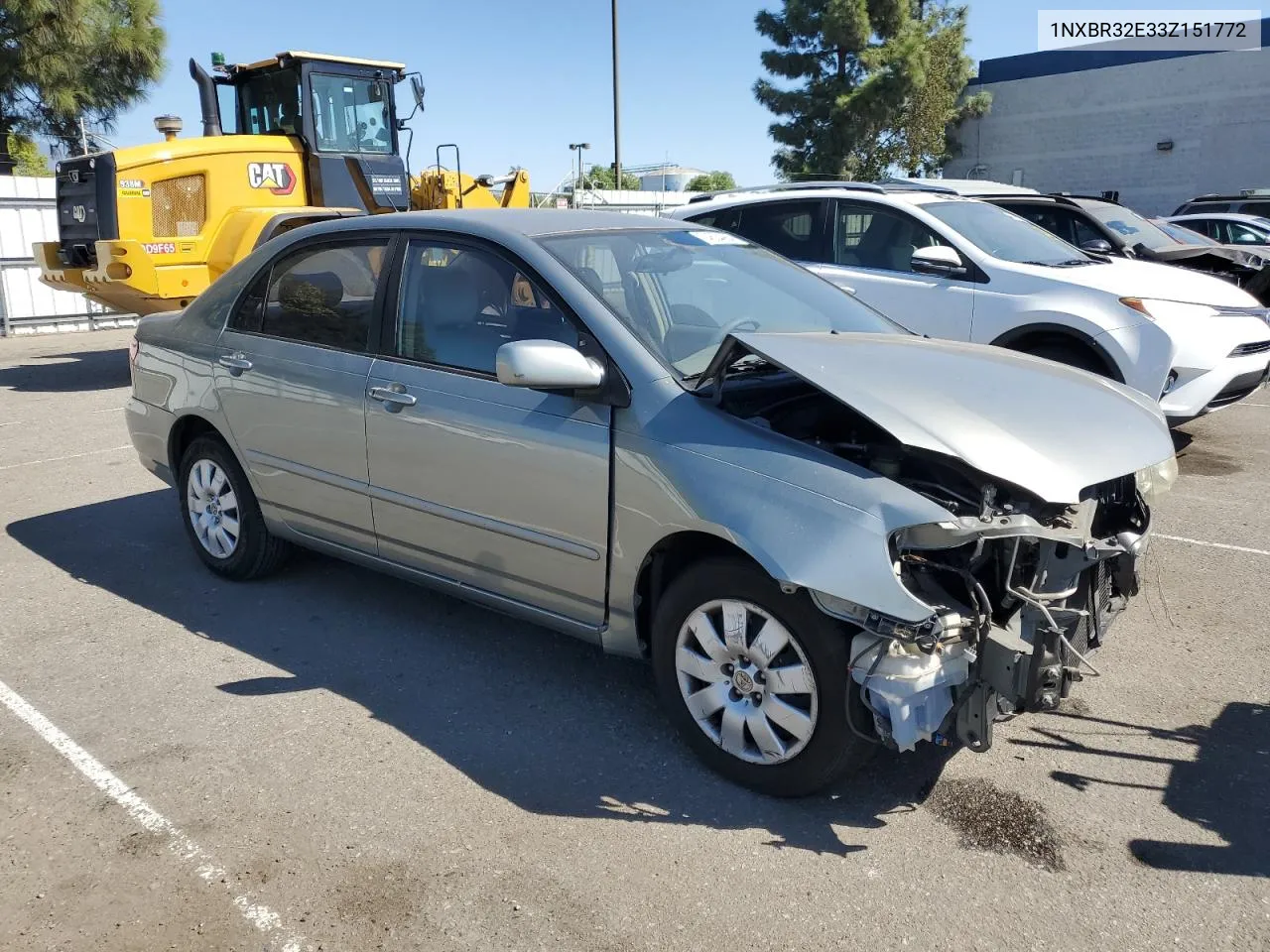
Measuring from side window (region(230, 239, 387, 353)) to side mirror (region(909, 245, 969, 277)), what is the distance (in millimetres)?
4092

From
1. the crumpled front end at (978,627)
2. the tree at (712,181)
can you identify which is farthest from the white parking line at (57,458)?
the tree at (712,181)

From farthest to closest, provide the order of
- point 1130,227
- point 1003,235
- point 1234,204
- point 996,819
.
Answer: point 1234,204
point 1130,227
point 1003,235
point 996,819

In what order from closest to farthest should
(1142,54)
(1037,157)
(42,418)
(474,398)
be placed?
(474,398), (42,418), (1142,54), (1037,157)

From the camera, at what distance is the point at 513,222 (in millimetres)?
4094

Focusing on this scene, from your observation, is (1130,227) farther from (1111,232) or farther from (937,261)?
(937,261)

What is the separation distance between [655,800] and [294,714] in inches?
58.2

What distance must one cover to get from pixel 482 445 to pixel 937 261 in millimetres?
4424

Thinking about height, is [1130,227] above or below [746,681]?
above

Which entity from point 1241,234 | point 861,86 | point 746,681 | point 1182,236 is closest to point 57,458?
point 746,681

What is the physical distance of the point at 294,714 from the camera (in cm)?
386

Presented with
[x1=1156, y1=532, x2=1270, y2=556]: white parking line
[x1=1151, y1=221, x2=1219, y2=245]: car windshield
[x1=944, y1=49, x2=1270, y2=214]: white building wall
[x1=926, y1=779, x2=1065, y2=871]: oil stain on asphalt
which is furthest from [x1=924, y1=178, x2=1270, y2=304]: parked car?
[x1=944, y1=49, x2=1270, y2=214]: white building wall

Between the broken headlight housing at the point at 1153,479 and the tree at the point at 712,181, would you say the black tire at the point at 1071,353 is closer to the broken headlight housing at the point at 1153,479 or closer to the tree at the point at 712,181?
the broken headlight housing at the point at 1153,479

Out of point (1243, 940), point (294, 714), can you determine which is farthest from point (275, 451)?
point (1243, 940)

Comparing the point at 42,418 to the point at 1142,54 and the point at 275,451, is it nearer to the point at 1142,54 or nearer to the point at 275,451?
the point at 275,451
